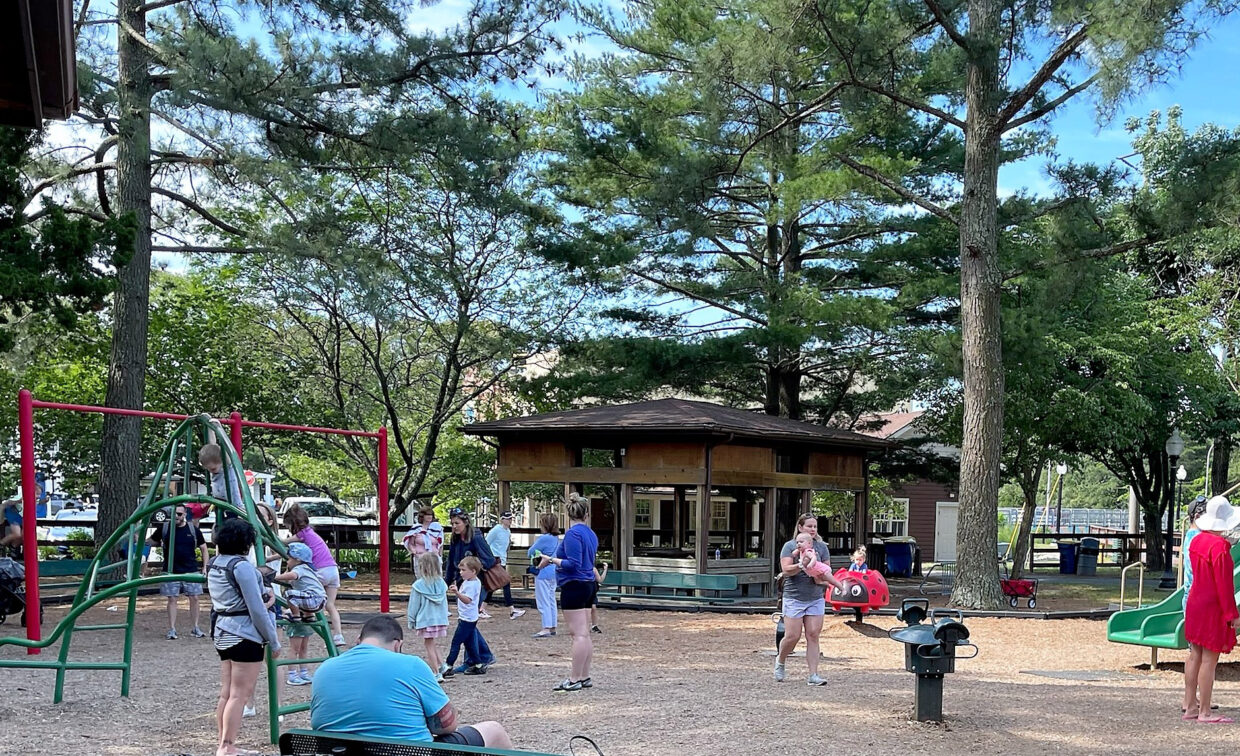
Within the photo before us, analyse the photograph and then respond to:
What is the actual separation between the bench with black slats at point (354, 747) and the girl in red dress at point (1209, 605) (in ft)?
19.3

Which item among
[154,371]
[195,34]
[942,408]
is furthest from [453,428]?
[195,34]

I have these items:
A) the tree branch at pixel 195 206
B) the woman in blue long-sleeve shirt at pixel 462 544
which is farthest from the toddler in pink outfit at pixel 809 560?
the tree branch at pixel 195 206

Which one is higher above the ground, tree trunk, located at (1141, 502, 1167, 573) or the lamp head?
the lamp head

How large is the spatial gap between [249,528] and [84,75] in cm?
1149

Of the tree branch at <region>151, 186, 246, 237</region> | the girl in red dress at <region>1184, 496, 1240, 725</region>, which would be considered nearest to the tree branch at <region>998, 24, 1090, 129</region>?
the girl in red dress at <region>1184, 496, 1240, 725</region>

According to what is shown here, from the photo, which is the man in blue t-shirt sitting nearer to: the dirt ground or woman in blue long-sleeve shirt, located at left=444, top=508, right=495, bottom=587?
the dirt ground

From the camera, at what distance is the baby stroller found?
13.3 meters

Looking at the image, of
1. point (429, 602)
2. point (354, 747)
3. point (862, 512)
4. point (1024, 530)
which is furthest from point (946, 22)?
point (354, 747)

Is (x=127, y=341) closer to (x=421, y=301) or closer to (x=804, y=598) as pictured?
(x=421, y=301)

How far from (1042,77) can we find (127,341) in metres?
14.3

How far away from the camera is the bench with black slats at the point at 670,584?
18.4 meters

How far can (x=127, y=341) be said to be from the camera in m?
19.1

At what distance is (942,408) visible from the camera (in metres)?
→ 24.6

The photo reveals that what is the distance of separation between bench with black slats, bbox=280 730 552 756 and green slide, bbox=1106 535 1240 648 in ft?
27.3
